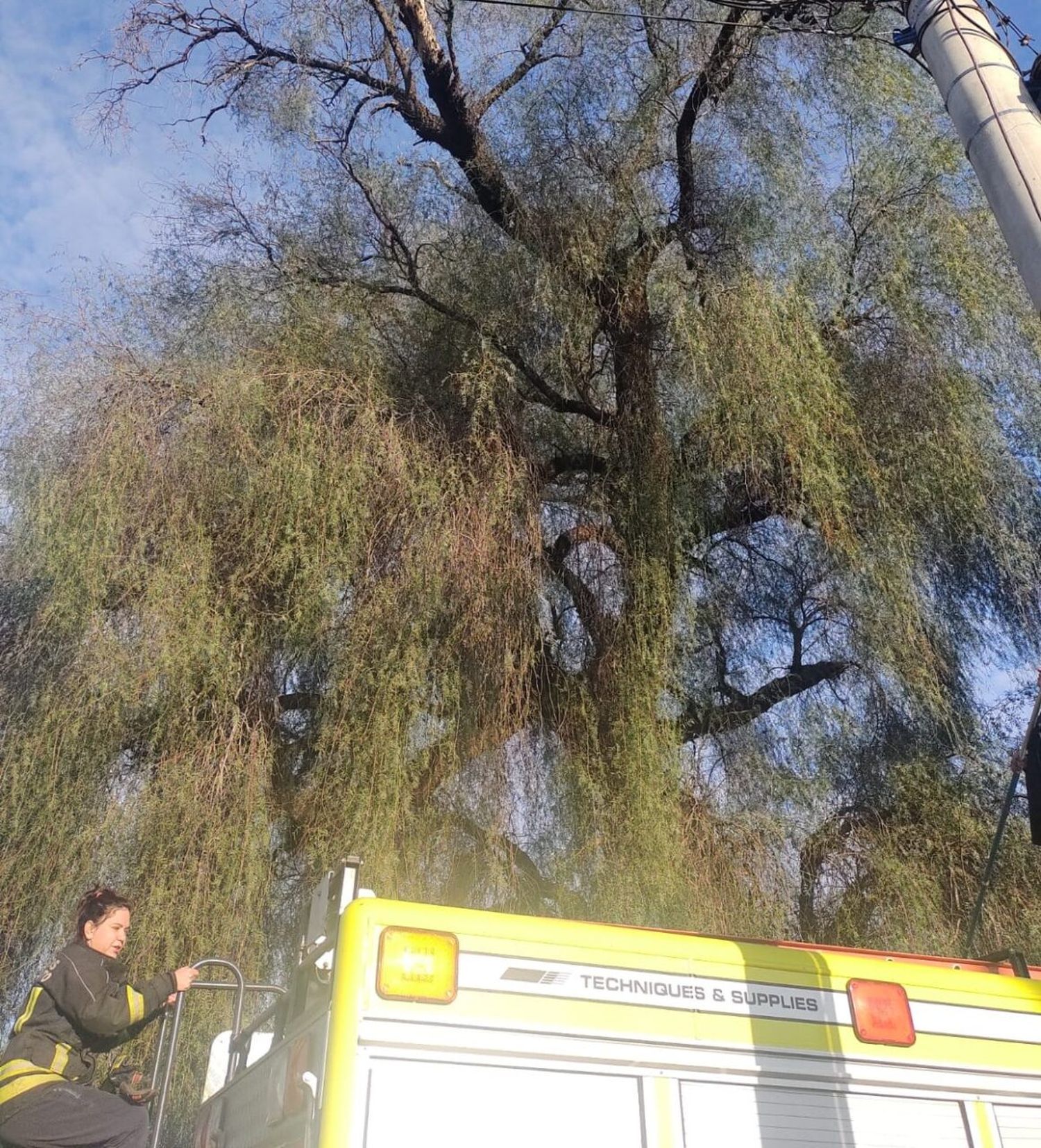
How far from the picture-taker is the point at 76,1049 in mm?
3186

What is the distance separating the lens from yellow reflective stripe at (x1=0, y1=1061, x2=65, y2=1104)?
3.00 meters

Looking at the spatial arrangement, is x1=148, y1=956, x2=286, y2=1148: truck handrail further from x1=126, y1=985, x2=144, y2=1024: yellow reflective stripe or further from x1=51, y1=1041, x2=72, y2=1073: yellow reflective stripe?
x1=51, y1=1041, x2=72, y2=1073: yellow reflective stripe

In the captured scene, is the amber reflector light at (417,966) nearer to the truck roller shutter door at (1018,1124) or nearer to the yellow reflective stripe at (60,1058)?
the yellow reflective stripe at (60,1058)

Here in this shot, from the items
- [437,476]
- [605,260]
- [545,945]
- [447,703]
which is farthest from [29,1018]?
[605,260]

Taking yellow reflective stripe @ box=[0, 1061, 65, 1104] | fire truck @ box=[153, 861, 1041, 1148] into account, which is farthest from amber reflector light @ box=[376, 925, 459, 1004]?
yellow reflective stripe @ box=[0, 1061, 65, 1104]

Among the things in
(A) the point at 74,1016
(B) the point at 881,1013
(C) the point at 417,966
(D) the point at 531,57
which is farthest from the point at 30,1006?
(D) the point at 531,57

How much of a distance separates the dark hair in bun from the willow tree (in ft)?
4.03

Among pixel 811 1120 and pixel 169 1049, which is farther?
pixel 169 1049

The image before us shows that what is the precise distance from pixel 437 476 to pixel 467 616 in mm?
897

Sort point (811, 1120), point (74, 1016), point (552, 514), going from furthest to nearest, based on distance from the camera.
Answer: point (552, 514) → point (74, 1016) → point (811, 1120)

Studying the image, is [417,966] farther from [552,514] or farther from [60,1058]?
[552,514]

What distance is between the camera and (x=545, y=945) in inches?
106

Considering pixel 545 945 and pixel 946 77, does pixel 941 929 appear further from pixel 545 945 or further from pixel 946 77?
pixel 946 77

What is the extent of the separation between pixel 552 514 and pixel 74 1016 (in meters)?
3.96
